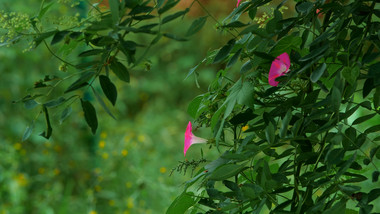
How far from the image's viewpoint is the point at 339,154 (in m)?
0.64

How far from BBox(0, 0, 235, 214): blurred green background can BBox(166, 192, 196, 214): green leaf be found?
1707 millimetres

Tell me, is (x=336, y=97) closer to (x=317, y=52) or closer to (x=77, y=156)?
(x=317, y=52)

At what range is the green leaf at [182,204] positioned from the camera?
0.84 m

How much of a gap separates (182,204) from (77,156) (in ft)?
8.22

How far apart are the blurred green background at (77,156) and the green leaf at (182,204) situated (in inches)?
67.2

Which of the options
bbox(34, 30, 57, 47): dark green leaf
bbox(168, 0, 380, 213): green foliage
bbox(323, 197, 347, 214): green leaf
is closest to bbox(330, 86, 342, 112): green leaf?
bbox(168, 0, 380, 213): green foliage

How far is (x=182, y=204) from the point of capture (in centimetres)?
85

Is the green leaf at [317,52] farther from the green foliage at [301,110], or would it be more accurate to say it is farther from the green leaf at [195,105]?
the green leaf at [195,105]

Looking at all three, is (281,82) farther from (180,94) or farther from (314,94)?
(180,94)

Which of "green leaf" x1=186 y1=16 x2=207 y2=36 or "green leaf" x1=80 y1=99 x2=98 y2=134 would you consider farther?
"green leaf" x1=80 y1=99 x2=98 y2=134

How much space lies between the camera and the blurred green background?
110 inches

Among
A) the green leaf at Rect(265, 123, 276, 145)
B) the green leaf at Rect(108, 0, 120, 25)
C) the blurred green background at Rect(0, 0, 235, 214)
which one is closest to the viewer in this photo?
the green leaf at Rect(108, 0, 120, 25)

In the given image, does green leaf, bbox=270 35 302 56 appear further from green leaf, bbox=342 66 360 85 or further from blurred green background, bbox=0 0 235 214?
blurred green background, bbox=0 0 235 214

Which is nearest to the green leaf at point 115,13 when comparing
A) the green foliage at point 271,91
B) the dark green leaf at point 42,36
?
the green foliage at point 271,91
